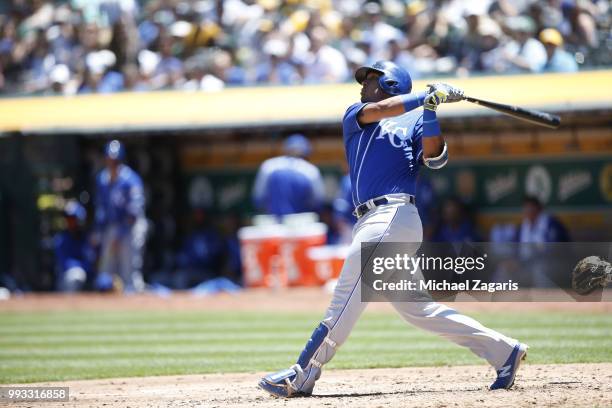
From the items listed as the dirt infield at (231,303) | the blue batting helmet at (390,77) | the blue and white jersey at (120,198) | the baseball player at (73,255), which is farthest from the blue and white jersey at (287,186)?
the blue batting helmet at (390,77)

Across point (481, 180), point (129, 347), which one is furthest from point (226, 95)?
point (129, 347)

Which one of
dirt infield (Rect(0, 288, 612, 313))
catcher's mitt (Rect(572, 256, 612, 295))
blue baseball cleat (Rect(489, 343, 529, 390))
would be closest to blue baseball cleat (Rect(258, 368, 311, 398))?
A: blue baseball cleat (Rect(489, 343, 529, 390))

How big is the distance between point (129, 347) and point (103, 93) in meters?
6.57

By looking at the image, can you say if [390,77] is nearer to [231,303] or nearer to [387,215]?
[387,215]

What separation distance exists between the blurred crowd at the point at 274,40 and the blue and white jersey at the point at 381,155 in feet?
24.6

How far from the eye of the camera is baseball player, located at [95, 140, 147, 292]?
44.9 ft

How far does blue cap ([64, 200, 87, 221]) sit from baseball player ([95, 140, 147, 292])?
725mm

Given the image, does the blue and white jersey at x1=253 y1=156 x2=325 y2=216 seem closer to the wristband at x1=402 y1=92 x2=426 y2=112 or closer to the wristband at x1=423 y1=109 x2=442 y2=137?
the wristband at x1=423 y1=109 x2=442 y2=137

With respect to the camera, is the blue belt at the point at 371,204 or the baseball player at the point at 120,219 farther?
the baseball player at the point at 120,219

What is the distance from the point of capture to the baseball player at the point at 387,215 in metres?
5.54

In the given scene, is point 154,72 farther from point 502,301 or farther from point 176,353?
point 176,353

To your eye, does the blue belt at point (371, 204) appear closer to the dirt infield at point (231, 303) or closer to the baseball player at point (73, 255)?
the dirt infield at point (231, 303)

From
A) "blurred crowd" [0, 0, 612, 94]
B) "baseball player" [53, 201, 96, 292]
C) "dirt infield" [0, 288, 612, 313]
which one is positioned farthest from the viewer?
"baseball player" [53, 201, 96, 292]

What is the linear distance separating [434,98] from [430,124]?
18 cm
